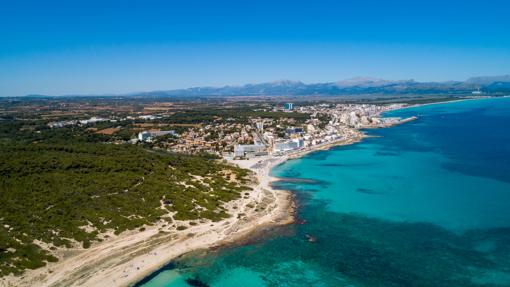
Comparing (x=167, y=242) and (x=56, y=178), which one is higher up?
(x=56, y=178)

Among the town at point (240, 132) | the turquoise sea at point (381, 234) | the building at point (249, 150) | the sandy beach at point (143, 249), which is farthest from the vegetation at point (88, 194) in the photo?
the town at point (240, 132)

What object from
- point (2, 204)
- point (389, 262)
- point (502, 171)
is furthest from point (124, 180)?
point (502, 171)

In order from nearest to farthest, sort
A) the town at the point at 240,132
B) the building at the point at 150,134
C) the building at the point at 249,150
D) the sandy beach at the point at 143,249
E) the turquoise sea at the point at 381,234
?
the sandy beach at the point at 143,249, the turquoise sea at the point at 381,234, the building at the point at 249,150, the town at the point at 240,132, the building at the point at 150,134

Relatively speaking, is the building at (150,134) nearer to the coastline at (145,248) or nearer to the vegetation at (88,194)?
the vegetation at (88,194)

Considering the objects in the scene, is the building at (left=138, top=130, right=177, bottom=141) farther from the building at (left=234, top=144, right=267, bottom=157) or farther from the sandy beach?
the sandy beach

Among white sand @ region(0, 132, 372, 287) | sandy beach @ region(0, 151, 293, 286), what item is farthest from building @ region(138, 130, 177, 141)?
sandy beach @ region(0, 151, 293, 286)

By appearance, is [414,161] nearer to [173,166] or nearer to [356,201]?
[356,201]
